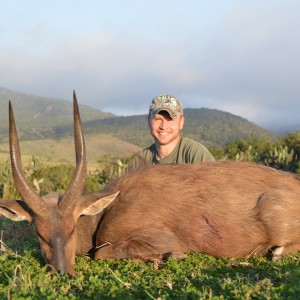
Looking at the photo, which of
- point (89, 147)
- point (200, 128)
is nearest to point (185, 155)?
point (89, 147)

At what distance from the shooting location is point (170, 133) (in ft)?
29.9

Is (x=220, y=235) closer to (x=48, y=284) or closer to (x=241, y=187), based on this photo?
(x=241, y=187)

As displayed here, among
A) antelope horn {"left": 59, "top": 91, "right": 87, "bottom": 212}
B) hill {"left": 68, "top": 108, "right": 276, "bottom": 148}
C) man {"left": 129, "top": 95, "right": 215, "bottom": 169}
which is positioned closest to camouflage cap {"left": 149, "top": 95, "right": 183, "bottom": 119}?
man {"left": 129, "top": 95, "right": 215, "bottom": 169}

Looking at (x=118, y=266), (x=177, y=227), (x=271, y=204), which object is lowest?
(x=118, y=266)

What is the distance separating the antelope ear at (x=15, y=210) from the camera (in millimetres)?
6098

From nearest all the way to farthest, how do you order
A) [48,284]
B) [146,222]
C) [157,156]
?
A: [48,284] → [146,222] → [157,156]

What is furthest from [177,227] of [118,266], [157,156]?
[157,156]

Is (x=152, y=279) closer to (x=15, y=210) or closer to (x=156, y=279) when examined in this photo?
(x=156, y=279)

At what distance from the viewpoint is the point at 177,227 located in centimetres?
659

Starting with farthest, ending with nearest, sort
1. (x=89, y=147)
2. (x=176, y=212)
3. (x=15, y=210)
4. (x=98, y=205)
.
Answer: (x=89, y=147) → (x=176, y=212) → (x=98, y=205) → (x=15, y=210)

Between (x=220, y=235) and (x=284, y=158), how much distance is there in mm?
→ 15438

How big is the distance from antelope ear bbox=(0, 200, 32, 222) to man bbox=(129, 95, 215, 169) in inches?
120

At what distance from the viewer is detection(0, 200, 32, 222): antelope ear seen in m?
6.10

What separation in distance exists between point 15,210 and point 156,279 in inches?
83.5
